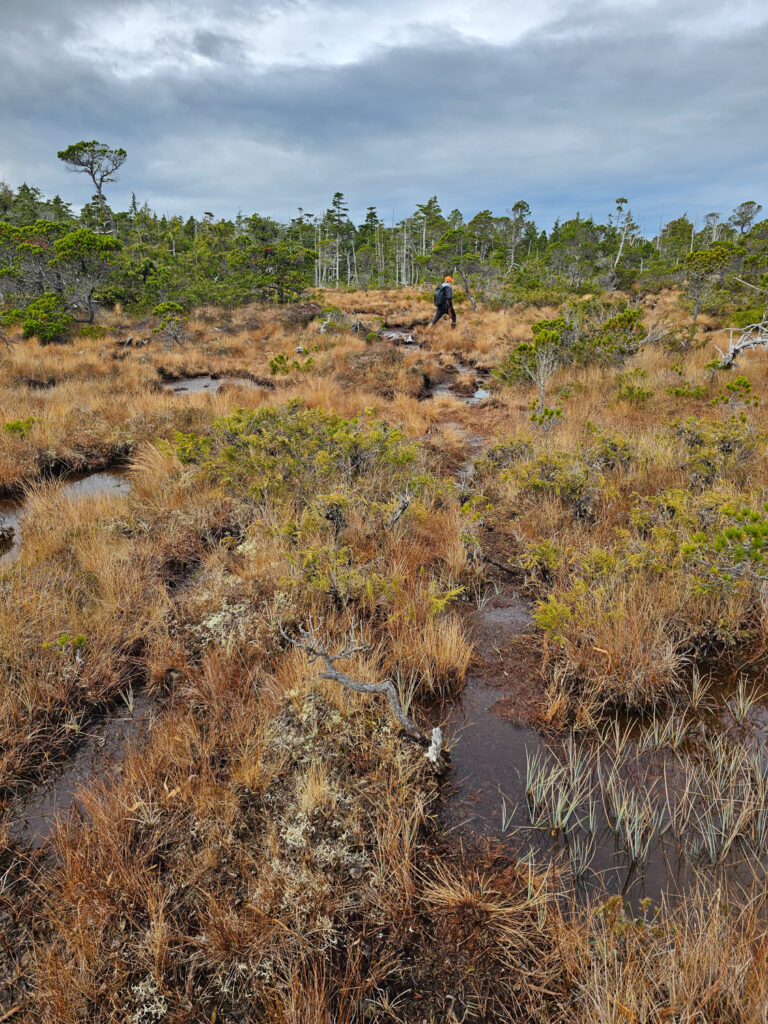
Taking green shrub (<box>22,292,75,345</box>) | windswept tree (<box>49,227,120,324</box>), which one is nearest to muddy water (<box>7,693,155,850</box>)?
green shrub (<box>22,292,75,345</box>)

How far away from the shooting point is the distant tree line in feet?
58.5

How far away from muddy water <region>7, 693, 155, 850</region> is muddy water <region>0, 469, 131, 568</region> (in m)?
2.41

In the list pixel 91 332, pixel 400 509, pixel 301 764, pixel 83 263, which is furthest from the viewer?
pixel 83 263

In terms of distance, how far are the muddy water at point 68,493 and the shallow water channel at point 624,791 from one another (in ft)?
15.1

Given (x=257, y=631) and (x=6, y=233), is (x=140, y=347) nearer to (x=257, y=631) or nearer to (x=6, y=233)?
(x=6, y=233)

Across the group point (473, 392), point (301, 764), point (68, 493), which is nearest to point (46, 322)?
point (68, 493)

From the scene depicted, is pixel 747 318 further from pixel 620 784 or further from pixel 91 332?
pixel 91 332

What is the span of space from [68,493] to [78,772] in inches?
199

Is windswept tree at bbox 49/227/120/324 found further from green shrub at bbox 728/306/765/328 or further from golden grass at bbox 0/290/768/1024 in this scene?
green shrub at bbox 728/306/765/328

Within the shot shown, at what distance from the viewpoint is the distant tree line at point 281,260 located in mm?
17844

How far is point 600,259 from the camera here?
3281cm

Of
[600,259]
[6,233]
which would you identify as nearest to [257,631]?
[6,233]

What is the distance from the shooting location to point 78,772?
111 inches

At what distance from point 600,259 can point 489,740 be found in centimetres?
3794
